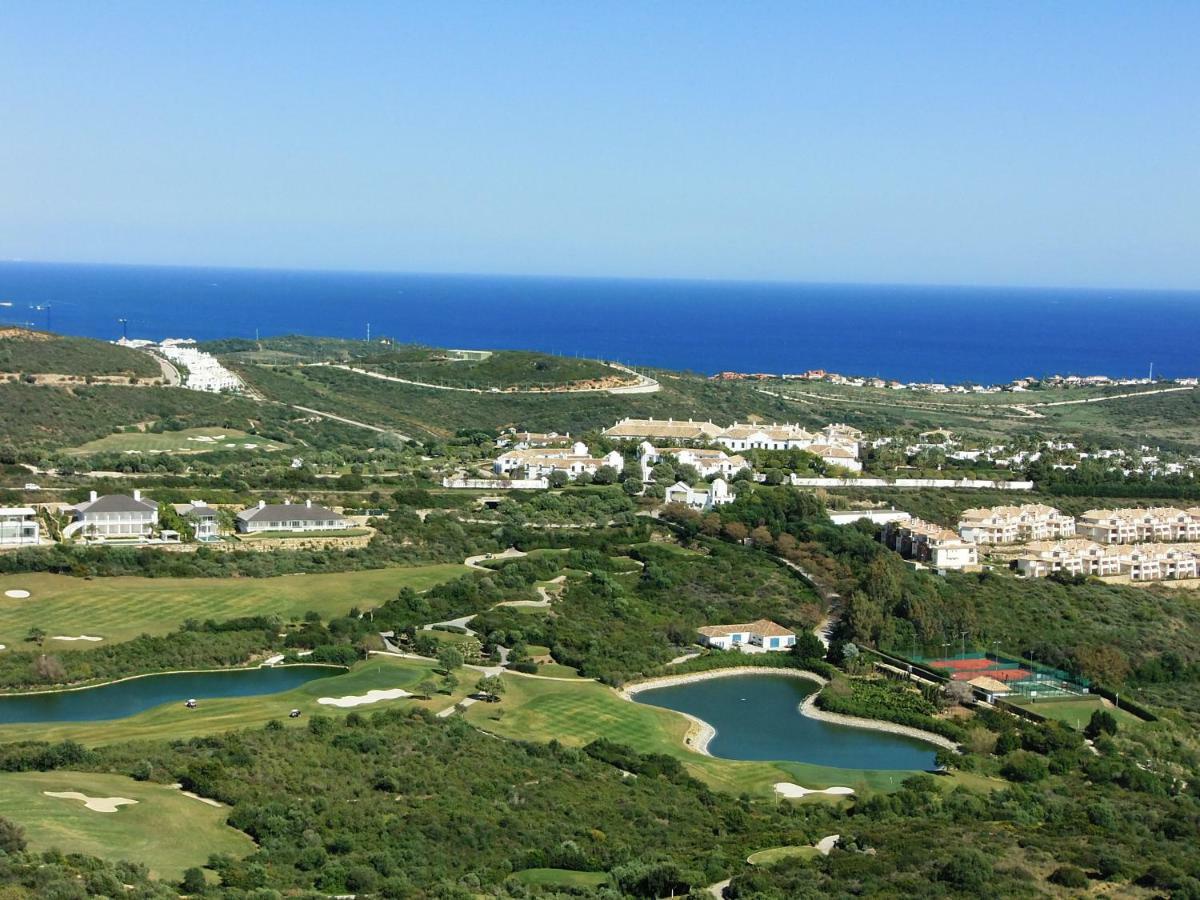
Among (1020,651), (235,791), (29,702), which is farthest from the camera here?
(1020,651)

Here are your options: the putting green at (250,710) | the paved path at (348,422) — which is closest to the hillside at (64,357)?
the paved path at (348,422)

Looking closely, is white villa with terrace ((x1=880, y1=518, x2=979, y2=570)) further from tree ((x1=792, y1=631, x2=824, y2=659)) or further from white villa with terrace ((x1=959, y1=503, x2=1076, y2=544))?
tree ((x1=792, y1=631, x2=824, y2=659))

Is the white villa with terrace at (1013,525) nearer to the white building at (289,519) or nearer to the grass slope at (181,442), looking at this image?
the white building at (289,519)

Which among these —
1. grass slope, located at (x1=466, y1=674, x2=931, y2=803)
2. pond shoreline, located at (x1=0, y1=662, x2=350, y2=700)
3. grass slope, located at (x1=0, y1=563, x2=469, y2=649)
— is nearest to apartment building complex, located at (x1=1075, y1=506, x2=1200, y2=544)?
grass slope, located at (x1=0, y1=563, x2=469, y2=649)

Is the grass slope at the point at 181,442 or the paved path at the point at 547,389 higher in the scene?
the paved path at the point at 547,389

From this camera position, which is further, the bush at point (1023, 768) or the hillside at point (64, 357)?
the hillside at point (64, 357)

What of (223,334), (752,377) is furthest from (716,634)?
(223,334)

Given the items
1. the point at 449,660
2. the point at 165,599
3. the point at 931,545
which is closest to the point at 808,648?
the point at 449,660

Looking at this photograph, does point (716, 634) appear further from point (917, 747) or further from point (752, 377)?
point (752, 377)
